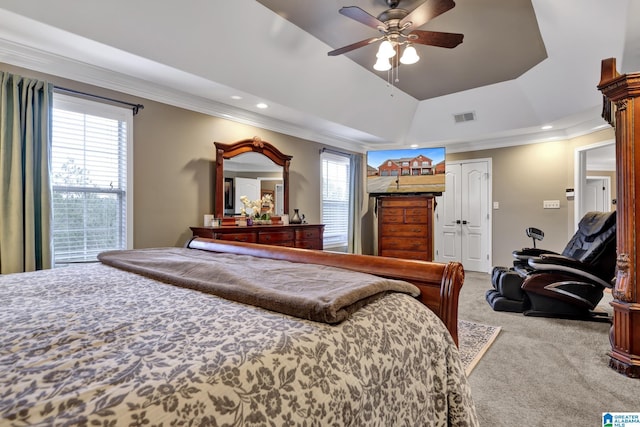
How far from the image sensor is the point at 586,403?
1.86 meters

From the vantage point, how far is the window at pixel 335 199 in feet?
18.2

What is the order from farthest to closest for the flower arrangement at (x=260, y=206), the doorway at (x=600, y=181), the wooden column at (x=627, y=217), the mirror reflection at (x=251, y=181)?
1. the doorway at (x=600, y=181)
2. the flower arrangement at (x=260, y=206)
3. the mirror reflection at (x=251, y=181)
4. the wooden column at (x=627, y=217)

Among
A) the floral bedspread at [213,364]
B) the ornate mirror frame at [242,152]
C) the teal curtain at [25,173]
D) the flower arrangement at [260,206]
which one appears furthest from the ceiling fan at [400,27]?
the teal curtain at [25,173]

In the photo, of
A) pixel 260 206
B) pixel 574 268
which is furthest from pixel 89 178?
pixel 574 268

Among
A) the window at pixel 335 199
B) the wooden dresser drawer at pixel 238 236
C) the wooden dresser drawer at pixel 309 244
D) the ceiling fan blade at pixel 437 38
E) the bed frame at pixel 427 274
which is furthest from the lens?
the window at pixel 335 199

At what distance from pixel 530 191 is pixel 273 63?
4.84 m

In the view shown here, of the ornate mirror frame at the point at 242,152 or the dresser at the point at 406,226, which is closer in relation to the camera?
the ornate mirror frame at the point at 242,152

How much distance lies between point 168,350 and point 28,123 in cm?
282

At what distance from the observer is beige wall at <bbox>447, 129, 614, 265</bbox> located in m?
5.23

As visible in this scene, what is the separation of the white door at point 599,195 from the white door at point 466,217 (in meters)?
4.52

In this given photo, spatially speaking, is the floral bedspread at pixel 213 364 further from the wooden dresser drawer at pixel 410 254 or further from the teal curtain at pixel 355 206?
the teal curtain at pixel 355 206

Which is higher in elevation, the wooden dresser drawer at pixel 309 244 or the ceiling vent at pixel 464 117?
the ceiling vent at pixel 464 117

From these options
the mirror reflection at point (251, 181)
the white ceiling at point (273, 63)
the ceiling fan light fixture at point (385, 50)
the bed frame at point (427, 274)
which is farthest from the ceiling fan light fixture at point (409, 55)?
the mirror reflection at point (251, 181)

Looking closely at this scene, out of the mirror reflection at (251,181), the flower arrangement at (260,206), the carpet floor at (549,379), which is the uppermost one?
the mirror reflection at (251,181)
